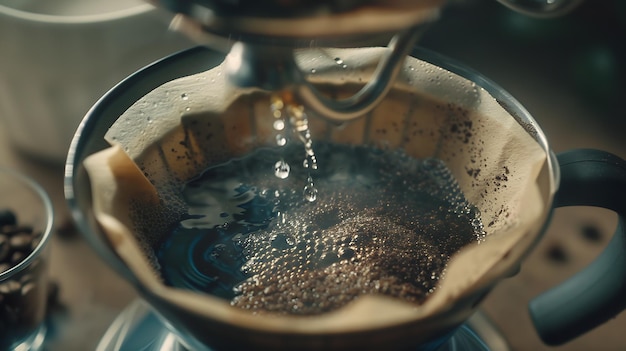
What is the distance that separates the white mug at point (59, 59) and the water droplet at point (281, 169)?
172 mm

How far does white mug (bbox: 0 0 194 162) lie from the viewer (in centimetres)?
56

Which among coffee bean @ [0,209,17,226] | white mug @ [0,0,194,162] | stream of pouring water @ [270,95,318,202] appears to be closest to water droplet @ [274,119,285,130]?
stream of pouring water @ [270,95,318,202]

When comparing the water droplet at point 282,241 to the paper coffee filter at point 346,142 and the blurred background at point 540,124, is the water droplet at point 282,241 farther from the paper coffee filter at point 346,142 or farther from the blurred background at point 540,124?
the blurred background at point 540,124

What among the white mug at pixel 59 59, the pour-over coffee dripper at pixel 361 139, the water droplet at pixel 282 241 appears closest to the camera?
the pour-over coffee dripper at pixel 361 139

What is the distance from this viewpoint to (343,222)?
452 mm

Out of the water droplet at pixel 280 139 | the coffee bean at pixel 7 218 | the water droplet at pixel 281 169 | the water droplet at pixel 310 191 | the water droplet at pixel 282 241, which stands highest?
the water droplet at pixel 280 139

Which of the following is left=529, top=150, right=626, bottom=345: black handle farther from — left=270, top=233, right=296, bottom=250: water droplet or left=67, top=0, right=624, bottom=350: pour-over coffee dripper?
left=270, top=233, right=296, bottom=250: water droplet

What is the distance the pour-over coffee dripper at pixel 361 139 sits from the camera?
0.31 m

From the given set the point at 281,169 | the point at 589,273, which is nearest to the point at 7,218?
the point at 281,169

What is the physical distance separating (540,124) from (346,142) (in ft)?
0.87

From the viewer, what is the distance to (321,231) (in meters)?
0.44

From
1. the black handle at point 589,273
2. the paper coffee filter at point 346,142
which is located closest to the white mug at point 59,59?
the paper coffee filter at point 346,142

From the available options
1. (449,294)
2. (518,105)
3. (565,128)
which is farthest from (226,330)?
Answer: (565,128)

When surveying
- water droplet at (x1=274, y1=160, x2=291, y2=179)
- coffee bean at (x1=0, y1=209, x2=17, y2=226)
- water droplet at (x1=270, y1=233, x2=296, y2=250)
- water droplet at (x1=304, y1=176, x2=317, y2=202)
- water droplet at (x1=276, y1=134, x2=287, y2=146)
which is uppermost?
water droplet at (x1=276, y1=134, x2=287, y2=146)
